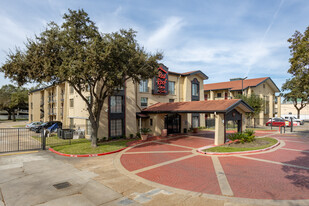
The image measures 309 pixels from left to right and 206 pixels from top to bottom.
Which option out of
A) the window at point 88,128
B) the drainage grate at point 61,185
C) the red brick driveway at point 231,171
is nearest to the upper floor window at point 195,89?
the window at point 88,128

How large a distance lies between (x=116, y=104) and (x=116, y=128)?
2918 mm

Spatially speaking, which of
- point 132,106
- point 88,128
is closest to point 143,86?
point 132,106

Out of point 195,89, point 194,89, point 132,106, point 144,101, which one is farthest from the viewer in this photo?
point 195,89

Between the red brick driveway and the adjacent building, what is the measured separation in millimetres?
28584

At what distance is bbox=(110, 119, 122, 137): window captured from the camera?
74.6 ft

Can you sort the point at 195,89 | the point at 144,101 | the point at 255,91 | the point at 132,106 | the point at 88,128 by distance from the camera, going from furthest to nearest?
1. the point at 255,91
2. the point at 195,89
3. the point at 144,101
4. the point at 132,106
5. the point at 88,128

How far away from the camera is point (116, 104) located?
2319 centimetres

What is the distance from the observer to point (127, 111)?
2392cm

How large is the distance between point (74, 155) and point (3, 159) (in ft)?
16.1

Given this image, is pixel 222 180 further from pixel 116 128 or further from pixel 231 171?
pixel 116 128

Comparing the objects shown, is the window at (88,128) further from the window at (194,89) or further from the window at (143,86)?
the window at (194,89)

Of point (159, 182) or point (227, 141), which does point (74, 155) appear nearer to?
point (159, 182)

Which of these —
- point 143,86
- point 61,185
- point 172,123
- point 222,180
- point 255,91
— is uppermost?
point 255,91

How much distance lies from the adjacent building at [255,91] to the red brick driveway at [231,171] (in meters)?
28.6
